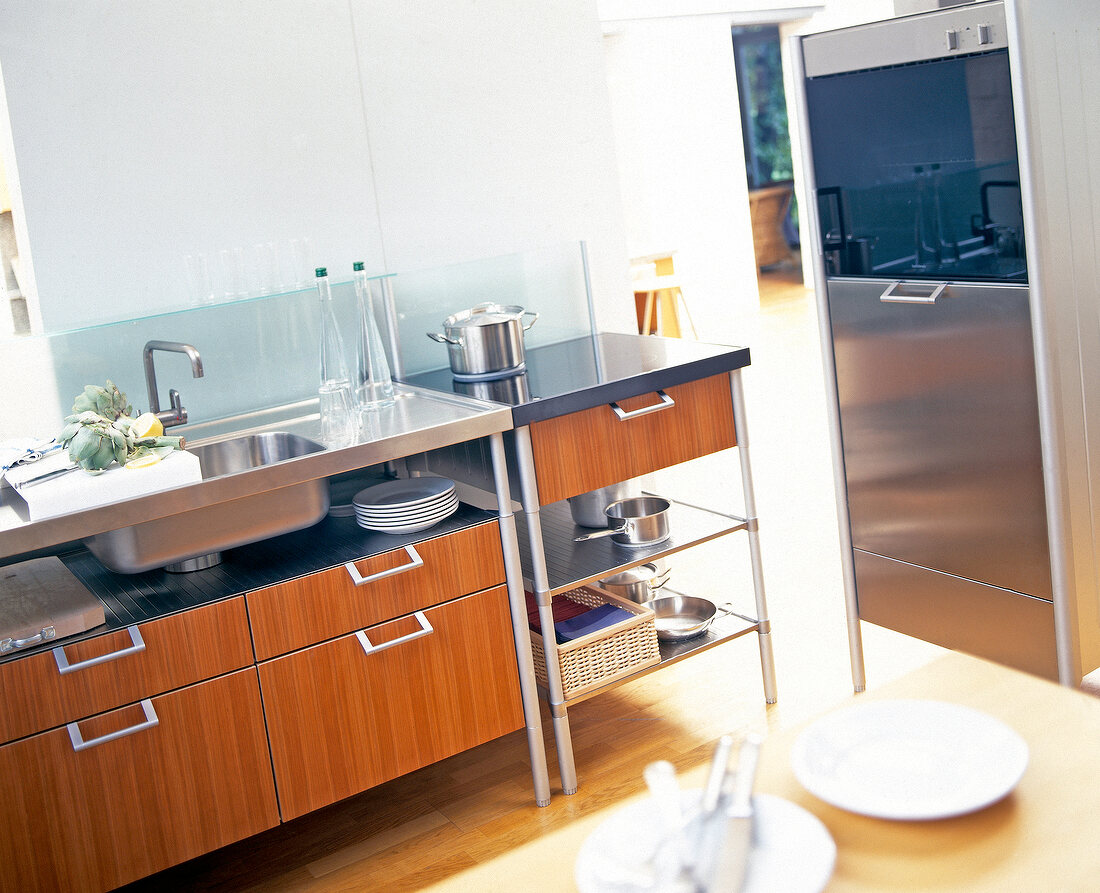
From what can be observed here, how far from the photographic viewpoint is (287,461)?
6.64ft

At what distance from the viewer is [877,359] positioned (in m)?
2.49

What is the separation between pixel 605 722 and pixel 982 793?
1831 mm

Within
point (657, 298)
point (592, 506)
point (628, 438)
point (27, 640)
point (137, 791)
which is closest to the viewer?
point (27, 640)

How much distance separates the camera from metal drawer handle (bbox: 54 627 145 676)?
1872 mm

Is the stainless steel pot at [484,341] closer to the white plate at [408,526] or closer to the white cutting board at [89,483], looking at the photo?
the white plate at [408,526]

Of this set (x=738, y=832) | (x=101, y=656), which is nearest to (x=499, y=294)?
(x=101, y=656)

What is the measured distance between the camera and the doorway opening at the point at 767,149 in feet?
35.4

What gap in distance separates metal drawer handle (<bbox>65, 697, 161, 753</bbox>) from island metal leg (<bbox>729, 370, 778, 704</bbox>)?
1.30 metres

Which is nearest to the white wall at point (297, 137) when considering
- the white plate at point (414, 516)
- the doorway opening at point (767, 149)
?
the white plate at point (414, 516)

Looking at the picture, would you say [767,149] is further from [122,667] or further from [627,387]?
[122,667]

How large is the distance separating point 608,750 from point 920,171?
1450 millimetres

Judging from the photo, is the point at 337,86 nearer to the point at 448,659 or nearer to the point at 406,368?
the point at 406,368

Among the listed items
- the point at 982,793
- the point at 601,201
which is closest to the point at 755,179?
the point at 601,201

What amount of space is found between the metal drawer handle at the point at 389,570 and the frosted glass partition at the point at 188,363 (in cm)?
64
